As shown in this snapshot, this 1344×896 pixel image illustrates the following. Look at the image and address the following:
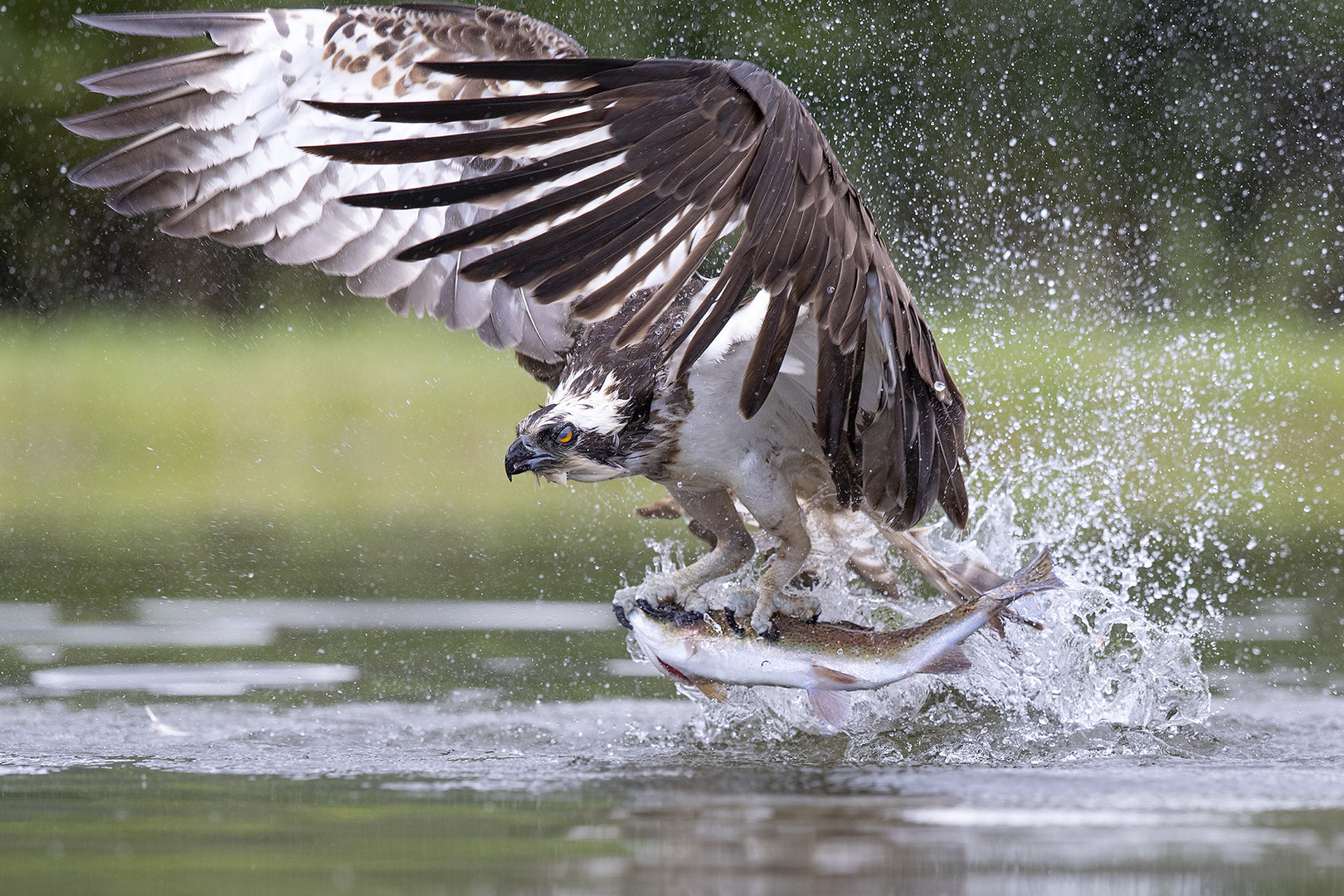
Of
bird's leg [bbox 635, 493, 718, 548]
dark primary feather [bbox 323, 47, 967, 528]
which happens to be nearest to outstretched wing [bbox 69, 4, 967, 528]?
dark primary feather [bbox 323, 47, 967, 528]

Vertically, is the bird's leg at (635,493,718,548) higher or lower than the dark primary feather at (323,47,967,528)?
lower

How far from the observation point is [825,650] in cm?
496

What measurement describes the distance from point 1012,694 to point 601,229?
2.48 metres

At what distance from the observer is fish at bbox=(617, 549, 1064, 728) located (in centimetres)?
491

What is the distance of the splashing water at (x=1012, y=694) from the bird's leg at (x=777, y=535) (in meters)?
0.35

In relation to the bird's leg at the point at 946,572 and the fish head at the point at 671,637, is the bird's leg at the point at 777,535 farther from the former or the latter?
the bird's leg at the point at 946,572

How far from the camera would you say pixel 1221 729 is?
17.7 feet

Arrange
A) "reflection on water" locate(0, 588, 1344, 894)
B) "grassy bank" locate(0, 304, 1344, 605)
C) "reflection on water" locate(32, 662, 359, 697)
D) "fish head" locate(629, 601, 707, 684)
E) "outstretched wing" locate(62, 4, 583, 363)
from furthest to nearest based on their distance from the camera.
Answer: "grassy bank" locate(0, 304, 1344, 605) → "reflection on water" locate(32, 662, 359, 697) → "outstretched wing" locate(62, 4, 583, 363) → "fish head" locate(629, 601, 707, 684) → "reflection on water" locate(0, 588, 1344, 894)

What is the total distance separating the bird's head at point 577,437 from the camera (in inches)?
192

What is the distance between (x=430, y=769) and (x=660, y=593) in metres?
1.01

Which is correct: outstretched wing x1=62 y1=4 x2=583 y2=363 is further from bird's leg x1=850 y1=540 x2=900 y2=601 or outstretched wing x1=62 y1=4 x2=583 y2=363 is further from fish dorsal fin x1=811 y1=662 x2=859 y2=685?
fish dorsal fin x1=811 y1=662 x2=859 y2=685

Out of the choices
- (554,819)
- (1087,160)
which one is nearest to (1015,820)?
(554,819)

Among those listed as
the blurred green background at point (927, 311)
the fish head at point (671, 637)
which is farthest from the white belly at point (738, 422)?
the blurred green background at point (927, 311)

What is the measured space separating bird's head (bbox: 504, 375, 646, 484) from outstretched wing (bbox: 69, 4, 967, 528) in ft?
0.93
